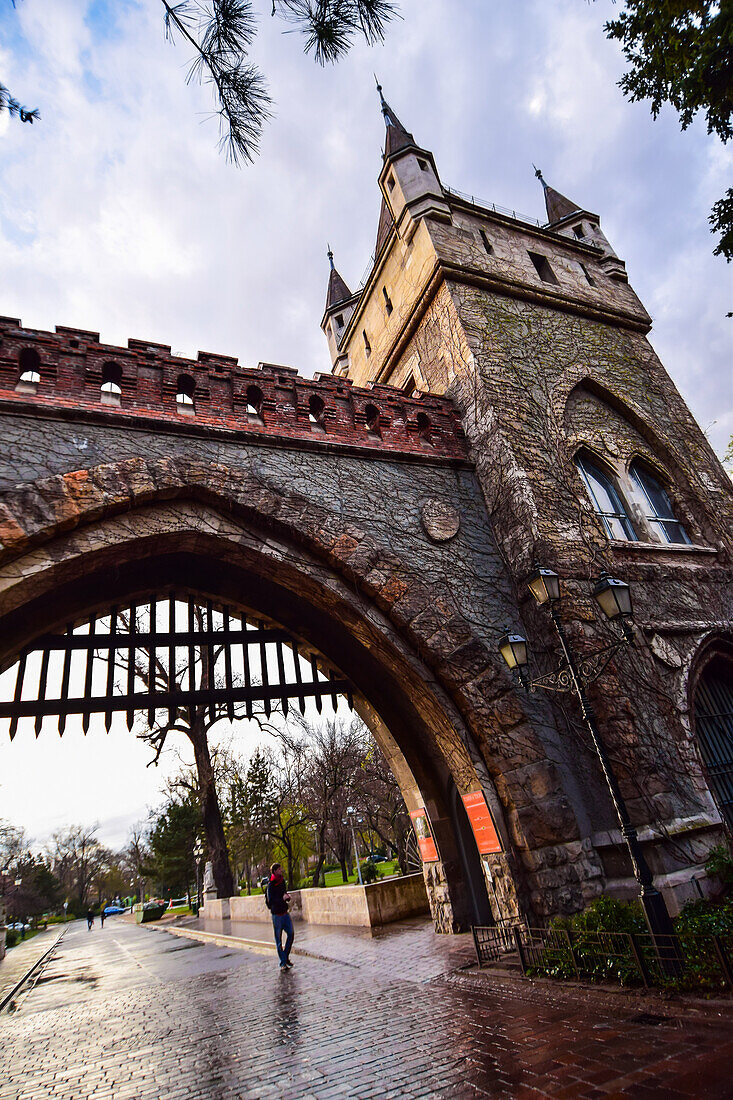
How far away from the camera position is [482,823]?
6.54 meters

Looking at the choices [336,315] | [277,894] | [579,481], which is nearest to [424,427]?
[579,481]

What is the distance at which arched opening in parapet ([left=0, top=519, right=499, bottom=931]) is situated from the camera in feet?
21.0

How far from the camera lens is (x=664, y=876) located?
5805 millimetres

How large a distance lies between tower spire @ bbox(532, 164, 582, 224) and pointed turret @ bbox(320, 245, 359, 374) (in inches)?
220

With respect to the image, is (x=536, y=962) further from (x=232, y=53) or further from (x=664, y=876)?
(x=232, y=53)

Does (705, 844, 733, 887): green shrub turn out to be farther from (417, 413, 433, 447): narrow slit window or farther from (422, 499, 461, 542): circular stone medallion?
(417, 413, 433, 447): narrow slit window

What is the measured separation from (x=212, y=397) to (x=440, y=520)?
3.35 metres

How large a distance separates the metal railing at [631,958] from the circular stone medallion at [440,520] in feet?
14.5

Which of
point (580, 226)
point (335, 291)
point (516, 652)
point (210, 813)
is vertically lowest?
point (516, 652)

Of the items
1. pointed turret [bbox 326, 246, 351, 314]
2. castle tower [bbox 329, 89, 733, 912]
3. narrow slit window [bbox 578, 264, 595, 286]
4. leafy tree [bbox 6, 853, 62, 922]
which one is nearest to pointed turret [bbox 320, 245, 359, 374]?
pointed turret [bbox 326, 246, 351, 314]

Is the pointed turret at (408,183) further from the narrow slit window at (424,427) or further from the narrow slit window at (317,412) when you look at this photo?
the narrow slit window at (317,412)

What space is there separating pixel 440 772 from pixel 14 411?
23.3 feet

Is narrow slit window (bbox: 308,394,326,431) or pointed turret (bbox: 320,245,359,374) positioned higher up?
pointed turret (bbox: 320,245,359,374)

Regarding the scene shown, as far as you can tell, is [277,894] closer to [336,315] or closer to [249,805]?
[336,315]
